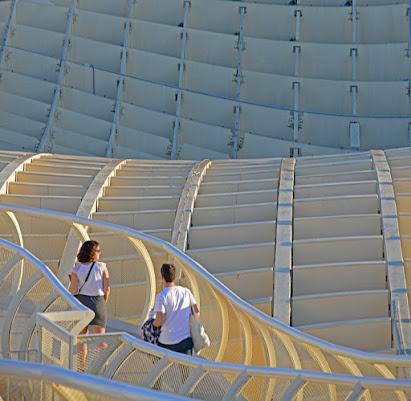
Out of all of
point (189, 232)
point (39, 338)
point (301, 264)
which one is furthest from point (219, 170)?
point (39, 338)

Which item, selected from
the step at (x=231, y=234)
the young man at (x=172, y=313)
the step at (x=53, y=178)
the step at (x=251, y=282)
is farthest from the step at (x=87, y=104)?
the young man at (x=172, y=313)

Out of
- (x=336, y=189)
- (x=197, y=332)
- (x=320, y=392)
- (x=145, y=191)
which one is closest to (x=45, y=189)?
(x=145, y=191)

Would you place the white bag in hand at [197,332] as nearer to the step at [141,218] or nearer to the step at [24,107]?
the step at [141,218]

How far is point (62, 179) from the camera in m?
16.7

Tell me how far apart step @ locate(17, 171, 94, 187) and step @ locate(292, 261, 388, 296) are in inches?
196

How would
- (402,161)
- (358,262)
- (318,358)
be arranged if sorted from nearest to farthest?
1. (318,358)
2. (358,262)
3. (402,161)

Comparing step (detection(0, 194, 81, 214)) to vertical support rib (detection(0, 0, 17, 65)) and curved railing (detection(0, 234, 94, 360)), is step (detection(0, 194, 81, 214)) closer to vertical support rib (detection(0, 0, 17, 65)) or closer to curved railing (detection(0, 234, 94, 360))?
curved railing (detection(0, 234, 94, 360))

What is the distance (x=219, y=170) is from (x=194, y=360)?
9.71 metres

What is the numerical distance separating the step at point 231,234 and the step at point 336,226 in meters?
0.51

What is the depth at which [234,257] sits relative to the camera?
14422 millimetres

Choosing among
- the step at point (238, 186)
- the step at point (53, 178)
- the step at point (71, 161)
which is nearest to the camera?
the step at point (238, 186)

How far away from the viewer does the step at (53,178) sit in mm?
16516

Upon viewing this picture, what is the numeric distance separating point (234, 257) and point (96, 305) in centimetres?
532

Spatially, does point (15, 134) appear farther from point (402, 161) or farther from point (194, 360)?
point (194, 360)
